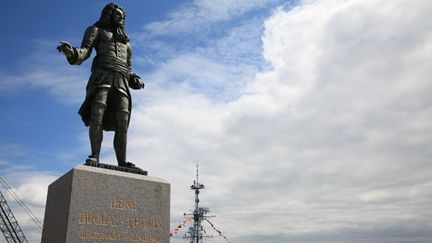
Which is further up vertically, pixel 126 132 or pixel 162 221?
pixel 126 132

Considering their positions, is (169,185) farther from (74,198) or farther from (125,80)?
(125,80)

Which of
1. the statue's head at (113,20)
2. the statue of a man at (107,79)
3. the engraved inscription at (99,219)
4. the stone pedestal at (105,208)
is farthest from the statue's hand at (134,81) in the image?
the engraved inscription at (99,219)

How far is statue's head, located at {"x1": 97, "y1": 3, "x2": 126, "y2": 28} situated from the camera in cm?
933

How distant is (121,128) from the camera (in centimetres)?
864

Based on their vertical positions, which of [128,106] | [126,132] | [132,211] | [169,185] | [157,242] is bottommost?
[157,242]

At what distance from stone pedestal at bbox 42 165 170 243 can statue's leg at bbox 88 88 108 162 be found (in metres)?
0.77

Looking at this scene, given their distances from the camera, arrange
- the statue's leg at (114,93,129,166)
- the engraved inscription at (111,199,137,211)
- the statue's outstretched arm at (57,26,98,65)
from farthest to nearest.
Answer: the statue's leg at (114,93,129,166) < the statue's outstretched arm at (57,26,98,65) < the engraved inscription at (111,199,137,211)

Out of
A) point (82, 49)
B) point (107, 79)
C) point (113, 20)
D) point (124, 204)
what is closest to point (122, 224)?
point (124, 204)

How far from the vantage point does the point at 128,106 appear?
8945mm

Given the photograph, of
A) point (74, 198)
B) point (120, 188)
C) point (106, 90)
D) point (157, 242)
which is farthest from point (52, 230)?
point (106, 90)

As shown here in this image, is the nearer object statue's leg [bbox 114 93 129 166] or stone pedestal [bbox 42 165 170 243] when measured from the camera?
stone pedestal [bbox 42 165 170 243]

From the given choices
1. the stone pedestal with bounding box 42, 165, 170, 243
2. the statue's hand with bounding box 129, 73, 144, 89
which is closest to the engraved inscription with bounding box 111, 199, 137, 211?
the stone pedestal with bounding box 42, 165, 170, 243

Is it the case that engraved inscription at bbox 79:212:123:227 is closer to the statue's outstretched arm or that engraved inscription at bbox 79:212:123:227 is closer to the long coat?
the long coat

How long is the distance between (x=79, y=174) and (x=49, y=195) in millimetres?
1538
